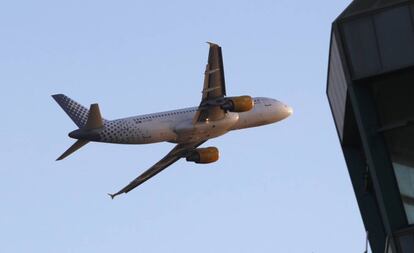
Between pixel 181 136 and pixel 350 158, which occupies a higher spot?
pixel 350 158

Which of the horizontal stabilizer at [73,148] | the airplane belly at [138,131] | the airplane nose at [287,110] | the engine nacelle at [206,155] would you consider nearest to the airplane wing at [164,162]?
the engine nacelle at [206,155]

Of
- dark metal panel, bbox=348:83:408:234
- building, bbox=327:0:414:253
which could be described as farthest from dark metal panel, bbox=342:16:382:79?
dark metal panel, bbox=348:83:408:234

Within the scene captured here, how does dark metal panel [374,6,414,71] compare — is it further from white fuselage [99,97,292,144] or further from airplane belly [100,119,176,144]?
airplane belly [100,119,176,144]

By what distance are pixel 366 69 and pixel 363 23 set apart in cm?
118

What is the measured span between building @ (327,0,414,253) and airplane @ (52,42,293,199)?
40.8m

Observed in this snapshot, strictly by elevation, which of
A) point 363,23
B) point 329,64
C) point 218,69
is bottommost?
point 218,69

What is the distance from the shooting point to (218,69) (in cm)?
6944

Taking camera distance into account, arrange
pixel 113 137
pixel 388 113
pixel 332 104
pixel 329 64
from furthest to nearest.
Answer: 1. pixel 113 137
2. pixel 332 104
3. pixel 329 64
4. pixel 388 113

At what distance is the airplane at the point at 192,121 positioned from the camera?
2842 inches

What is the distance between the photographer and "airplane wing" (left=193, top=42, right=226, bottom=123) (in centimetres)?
6819

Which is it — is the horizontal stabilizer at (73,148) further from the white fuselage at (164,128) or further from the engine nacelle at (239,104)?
the engine nacelle at (239,104)

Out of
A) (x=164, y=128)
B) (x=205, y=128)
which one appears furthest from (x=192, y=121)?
(x=164, y=128)

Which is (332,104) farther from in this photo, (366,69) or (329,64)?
(366,69)

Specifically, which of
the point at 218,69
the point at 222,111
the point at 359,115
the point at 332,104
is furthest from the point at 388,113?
the point at 222,111
